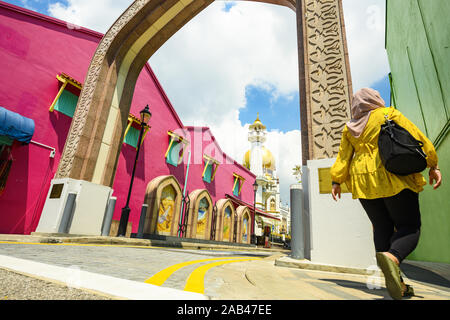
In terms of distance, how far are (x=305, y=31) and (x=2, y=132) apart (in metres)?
8.47

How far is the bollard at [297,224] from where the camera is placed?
3.37 meters

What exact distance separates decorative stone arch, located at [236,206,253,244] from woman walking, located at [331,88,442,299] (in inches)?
653

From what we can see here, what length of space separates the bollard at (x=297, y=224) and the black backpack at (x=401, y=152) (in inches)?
80.5

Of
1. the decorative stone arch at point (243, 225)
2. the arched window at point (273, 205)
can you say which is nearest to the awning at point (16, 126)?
the decorative stone arch at point (243, 225)

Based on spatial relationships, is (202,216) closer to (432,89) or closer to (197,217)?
(197,217)

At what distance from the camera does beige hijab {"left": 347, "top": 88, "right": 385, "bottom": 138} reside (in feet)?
6.67

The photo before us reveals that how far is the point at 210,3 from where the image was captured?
27.9 feet

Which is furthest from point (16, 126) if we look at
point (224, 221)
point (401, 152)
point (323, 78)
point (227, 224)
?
point (227, 224)

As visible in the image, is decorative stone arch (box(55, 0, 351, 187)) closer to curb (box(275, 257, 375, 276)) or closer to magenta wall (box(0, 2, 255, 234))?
magenta wall (box(0, 2, 255, 234))

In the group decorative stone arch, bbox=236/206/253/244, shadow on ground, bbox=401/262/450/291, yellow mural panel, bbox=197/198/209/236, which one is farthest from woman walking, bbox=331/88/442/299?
decorative stone arch, bbox=236/206/253/244

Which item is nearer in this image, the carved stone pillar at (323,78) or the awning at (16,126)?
the carved stone pillar at (323,78)

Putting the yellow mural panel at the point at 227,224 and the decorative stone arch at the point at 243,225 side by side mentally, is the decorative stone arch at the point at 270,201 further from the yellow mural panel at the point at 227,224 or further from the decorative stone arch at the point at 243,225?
the yellow mural panel at the point at 227,224

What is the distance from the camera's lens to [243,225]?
18.8 metres
